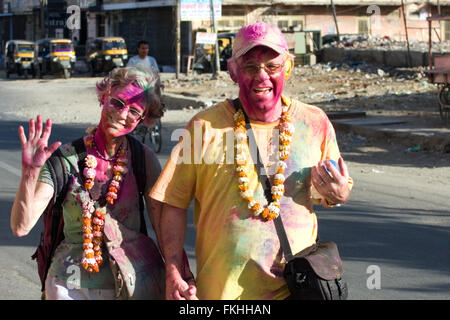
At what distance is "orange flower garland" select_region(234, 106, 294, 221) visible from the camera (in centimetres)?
305

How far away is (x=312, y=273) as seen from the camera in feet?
9.61

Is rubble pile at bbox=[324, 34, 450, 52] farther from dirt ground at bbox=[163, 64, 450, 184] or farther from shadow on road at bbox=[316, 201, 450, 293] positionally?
shadow on road at bbox=[316, 201, 450, 293]

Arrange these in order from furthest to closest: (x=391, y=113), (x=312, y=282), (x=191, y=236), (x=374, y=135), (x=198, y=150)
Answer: (x=391, y=113)
(x=374, y=135)
(x=191, y=236)
(x=198, y=150)
(x=312, y=282)

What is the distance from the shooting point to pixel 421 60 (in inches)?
1137

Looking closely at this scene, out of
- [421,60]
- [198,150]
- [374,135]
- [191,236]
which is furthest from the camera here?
[421,60]

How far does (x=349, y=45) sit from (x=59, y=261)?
3647cm

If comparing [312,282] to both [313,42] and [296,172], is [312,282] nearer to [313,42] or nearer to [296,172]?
[296,172]

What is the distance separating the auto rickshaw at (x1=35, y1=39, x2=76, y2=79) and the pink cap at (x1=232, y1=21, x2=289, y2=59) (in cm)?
3932

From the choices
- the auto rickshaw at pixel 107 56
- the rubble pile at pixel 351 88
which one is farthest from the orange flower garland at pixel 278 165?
the auto rickshaw at pixel 107 56

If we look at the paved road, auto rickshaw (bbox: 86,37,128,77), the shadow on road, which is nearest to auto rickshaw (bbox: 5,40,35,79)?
auto rickshaw (bbox: 86,37,128,77)

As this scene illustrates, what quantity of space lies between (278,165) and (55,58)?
40.0 meters

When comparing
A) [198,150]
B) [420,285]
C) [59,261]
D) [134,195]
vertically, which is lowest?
[420,285]

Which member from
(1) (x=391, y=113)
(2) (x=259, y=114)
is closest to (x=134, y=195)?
(2) (x=259, y=114)

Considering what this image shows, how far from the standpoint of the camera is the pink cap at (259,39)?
10.0ft
